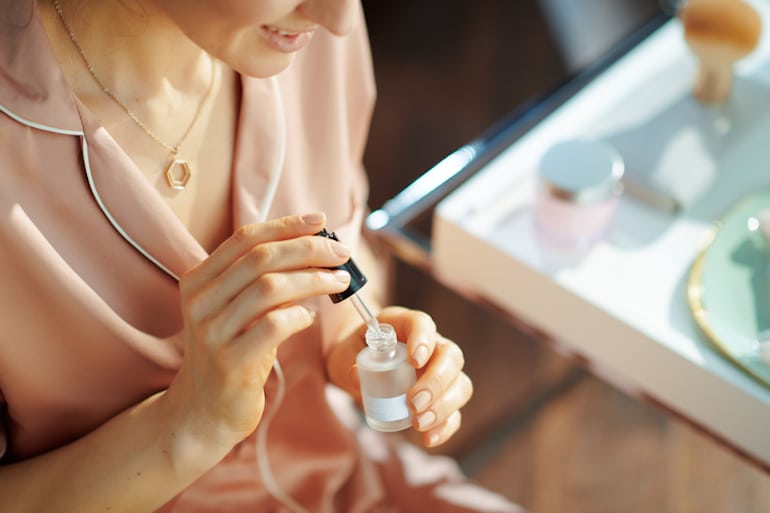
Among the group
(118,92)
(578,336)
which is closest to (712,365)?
(578,336)

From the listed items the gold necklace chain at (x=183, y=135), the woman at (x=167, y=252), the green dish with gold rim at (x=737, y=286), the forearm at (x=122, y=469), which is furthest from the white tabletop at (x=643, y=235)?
the forearm at (x=122, y=469)

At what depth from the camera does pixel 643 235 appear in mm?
995

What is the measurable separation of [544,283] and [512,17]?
1592mm

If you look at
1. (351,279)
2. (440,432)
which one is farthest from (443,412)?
(351,279)

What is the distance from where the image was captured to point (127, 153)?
76cm

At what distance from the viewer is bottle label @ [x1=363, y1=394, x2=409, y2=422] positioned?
0.71m

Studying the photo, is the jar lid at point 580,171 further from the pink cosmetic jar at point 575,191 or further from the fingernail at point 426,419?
the fingernail at point 426,419

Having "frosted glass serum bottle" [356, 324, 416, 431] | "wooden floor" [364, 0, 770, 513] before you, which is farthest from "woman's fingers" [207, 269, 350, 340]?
"wooden floor" [364, 0, 770, 513]

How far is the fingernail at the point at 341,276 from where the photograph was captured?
2.06 feet

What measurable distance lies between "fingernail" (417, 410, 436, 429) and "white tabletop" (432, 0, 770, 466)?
28cm

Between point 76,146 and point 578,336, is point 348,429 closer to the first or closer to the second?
point 578,336

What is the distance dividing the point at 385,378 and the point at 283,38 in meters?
0.27

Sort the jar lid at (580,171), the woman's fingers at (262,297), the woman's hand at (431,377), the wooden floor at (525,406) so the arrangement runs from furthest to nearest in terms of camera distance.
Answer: the wooden floor at (525,406) → the jar lid at (580,171) → the woman's hand at (431,377) → the woman's fingers at (262,297)

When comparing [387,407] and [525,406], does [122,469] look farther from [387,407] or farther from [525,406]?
[525,406]
